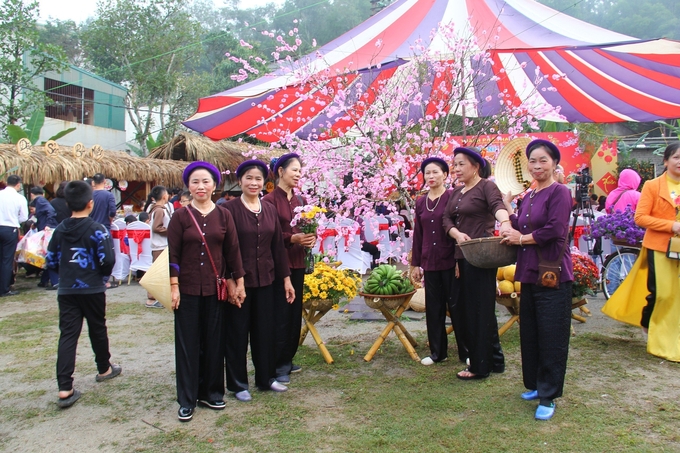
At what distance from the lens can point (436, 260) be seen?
449cm

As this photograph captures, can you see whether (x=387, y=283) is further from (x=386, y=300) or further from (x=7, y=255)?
(x=7, y=255)

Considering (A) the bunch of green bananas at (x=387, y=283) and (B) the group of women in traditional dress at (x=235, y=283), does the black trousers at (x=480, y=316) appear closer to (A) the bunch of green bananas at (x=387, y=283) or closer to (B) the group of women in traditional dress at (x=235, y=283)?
(A) the bunch of green bananas at (x=387, y=283)

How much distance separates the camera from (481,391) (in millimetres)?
3918

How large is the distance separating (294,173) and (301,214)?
35 centimetres

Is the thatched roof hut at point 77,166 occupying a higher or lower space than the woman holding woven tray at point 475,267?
higher

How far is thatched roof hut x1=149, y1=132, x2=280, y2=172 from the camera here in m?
15.4

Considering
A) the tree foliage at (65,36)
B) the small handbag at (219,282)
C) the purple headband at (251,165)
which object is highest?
the tree foliage at (65,36)

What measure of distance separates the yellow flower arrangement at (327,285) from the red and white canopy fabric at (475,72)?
6.44 ft

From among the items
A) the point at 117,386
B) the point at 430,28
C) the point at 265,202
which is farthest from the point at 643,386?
the point at 430,28

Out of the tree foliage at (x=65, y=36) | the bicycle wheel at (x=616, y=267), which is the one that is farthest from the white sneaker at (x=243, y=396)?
the tree foliage at (x=65, y=36)

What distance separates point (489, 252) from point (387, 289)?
4.31 ft

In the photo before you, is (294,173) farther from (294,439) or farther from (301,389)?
(294,439)

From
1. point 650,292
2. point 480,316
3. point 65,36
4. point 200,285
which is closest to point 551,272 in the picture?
point 480,316

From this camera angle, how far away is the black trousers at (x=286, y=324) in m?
4.30
